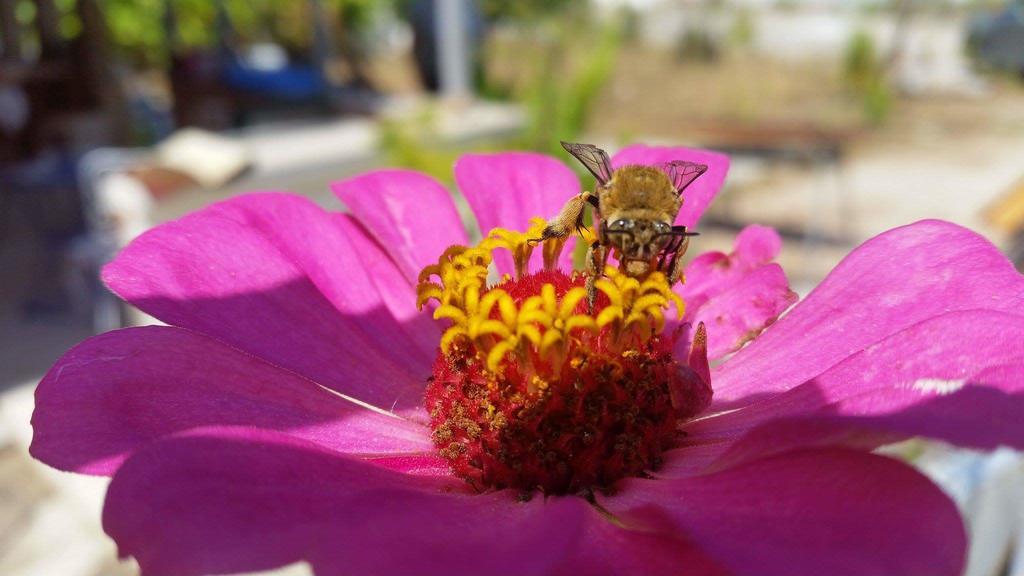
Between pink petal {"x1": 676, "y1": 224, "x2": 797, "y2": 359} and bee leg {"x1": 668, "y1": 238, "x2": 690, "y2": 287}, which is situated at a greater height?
bee leg {"x1": 668, "y1": 238, "x2": 690, "y2": 287}

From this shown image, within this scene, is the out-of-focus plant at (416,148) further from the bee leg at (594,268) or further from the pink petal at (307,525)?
the pink petal at (307,525)

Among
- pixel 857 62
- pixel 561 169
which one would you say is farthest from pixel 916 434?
pixel 857 62

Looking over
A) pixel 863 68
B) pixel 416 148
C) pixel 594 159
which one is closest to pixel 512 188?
pixel 594 159

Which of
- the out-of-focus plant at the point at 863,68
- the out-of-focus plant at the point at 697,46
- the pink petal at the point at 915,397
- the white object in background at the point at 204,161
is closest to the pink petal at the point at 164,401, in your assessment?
the pink petal at the point at 915,397

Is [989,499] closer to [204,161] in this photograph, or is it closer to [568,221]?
[568,221]

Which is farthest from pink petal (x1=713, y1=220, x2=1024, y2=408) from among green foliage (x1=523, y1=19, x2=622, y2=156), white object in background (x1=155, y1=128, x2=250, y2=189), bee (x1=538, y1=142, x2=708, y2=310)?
white object in background (x1=155, y1=128, x2=250, y2=189)

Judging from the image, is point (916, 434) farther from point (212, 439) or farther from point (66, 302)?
point (66, 302)

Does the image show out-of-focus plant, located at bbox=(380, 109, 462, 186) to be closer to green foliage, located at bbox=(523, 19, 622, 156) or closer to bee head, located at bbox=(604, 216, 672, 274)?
green foliage, located at bbox=(523, 19, 622, 156)
